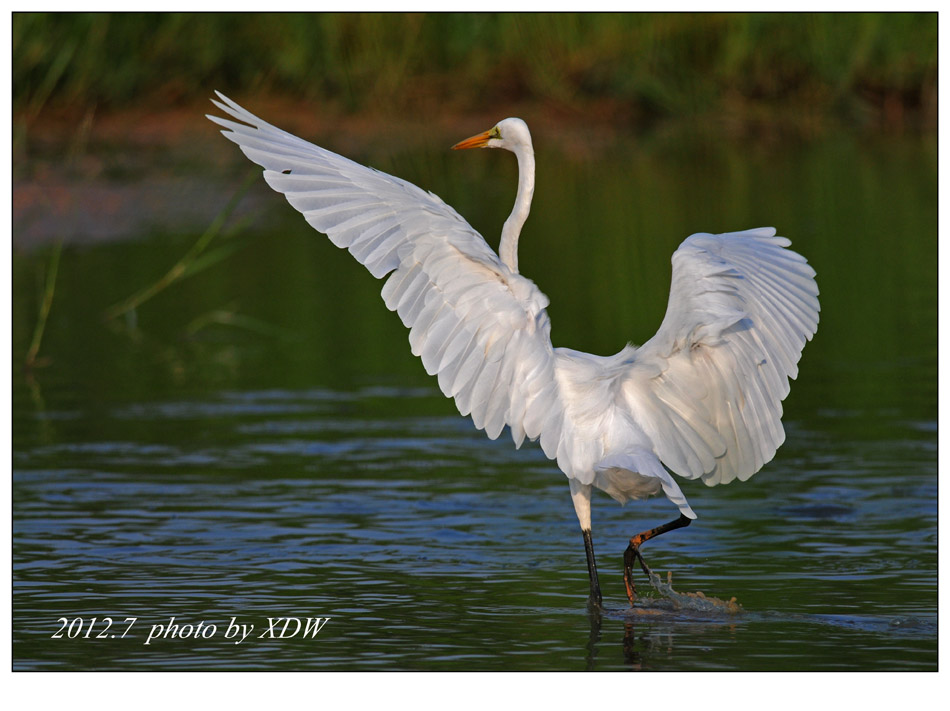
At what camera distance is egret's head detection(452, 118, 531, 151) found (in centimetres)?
742

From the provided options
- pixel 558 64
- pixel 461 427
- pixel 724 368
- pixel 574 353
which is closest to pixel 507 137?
pixel 574 353

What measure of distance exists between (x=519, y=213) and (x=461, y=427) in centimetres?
284

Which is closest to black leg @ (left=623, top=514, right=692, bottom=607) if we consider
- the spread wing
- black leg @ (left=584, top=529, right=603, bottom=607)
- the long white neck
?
black leg @ (left=584, top=529, right=603, bottom=607)

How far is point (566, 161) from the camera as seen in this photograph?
24000 mm

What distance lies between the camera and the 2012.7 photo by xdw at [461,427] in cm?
602

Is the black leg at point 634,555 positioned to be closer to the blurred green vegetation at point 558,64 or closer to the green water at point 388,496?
the green water at point 388,496

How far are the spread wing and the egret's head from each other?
4.09 ft

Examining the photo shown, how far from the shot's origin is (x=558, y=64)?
25.5 meters

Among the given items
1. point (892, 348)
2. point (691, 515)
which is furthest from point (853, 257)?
point (691, 515)

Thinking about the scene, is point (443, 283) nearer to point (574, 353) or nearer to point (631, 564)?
point (574, 353)

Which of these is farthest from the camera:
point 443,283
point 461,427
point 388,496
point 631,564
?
point 461,427

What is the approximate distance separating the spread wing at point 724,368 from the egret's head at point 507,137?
1.25 m

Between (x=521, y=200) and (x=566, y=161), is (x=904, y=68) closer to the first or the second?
(x=566, y=161)

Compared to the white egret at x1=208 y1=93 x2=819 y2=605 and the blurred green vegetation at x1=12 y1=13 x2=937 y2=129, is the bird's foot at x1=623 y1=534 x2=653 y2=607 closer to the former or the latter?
the white egret at x1=208 y1=93 x2=819 y2=605
